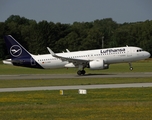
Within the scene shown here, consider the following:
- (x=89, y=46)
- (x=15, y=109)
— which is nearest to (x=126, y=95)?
(x=15, y=109)

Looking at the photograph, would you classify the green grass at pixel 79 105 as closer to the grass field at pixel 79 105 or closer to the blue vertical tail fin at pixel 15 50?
the grass field at pixel 79 105

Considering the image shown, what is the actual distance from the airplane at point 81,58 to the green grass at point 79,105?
2117 cm

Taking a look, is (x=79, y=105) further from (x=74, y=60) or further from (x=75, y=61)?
(x=75, y=61)

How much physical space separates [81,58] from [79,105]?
103ft

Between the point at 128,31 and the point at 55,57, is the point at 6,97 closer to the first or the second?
the point at 55,57

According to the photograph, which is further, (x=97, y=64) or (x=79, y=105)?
(x=97, y=64)

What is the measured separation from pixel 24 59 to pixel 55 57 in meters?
4.20

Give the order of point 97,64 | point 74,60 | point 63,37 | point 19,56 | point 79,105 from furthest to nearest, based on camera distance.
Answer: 1. point 63,37
2. point 19,56
3. point 74,60
4. point 97,64
5. point 79,105

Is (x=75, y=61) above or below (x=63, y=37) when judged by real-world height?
below

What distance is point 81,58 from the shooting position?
5519cm

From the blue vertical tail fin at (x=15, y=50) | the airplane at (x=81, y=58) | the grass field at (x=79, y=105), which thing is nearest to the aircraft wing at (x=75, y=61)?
the airplane at (x=81, y=58)

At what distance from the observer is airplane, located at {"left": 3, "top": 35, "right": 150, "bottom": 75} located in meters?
53.7

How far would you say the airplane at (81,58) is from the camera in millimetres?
53713

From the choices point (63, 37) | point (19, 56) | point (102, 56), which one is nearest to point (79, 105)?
point (102, 56)
